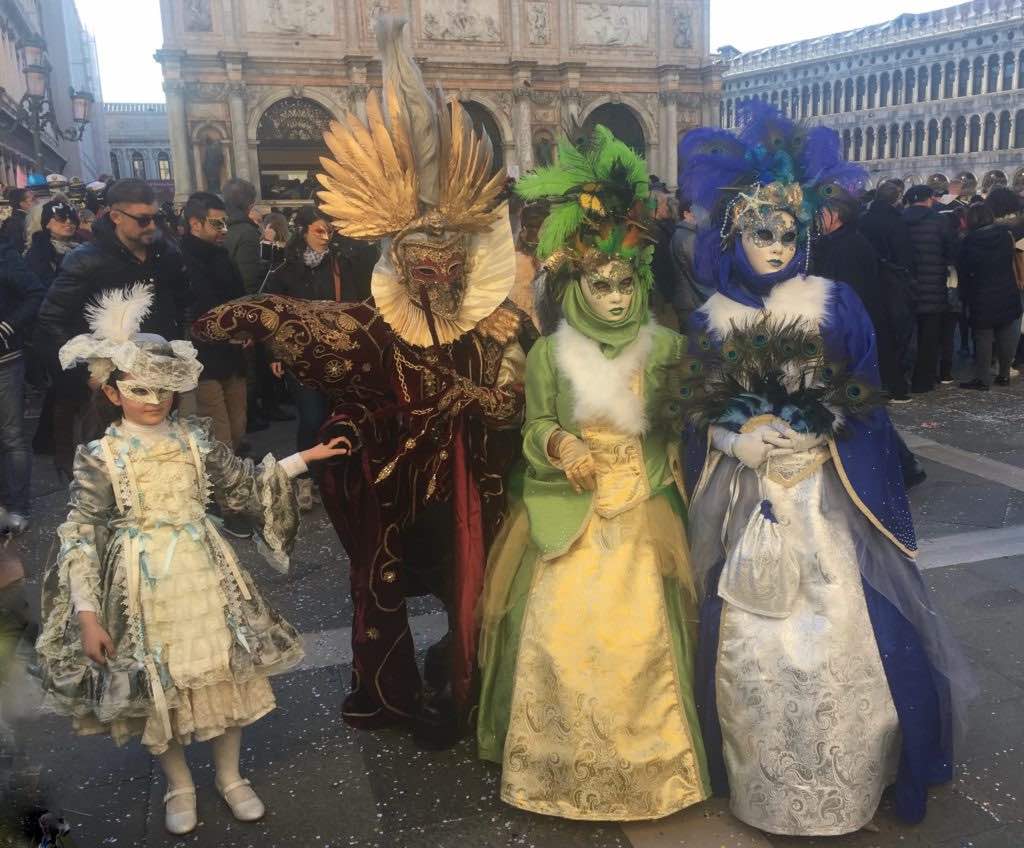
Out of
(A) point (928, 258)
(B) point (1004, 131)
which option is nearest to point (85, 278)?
(A) point (928, 258)

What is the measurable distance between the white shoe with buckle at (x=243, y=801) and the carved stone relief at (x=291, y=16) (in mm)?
26264

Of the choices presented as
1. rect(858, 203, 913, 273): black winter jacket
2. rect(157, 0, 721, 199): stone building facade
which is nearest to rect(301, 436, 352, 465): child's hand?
rect(858, 203, 913, 273): black winter jacket

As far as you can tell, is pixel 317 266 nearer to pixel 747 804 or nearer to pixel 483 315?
pixel 483 315

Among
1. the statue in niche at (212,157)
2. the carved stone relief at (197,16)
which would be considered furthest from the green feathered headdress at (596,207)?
the carved stone relief at (197,16)

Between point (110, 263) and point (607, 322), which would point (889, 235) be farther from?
point (110, 263)

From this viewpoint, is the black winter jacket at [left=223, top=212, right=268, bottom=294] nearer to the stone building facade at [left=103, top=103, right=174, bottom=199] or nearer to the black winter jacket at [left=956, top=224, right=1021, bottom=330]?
the black winter jacket at [left=956, top=224, right=1021, bottom=330]

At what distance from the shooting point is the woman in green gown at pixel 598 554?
8.54ft

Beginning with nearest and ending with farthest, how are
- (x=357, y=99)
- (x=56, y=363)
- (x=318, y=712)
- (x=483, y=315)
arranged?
(x=483, y=315)
(x=318, y=712)
(x=56, y=363)
(x=357, y=99)

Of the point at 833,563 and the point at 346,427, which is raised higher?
the point at 346,427

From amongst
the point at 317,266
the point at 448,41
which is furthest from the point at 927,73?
the point at 317,266

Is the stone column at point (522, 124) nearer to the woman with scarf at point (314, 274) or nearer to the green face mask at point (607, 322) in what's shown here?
the woman with scarf at point (314, 274)

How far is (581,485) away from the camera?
270 centimetres

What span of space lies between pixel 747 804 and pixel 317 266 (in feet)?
13.7

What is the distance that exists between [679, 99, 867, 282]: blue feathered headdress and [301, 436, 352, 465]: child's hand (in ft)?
4.23
